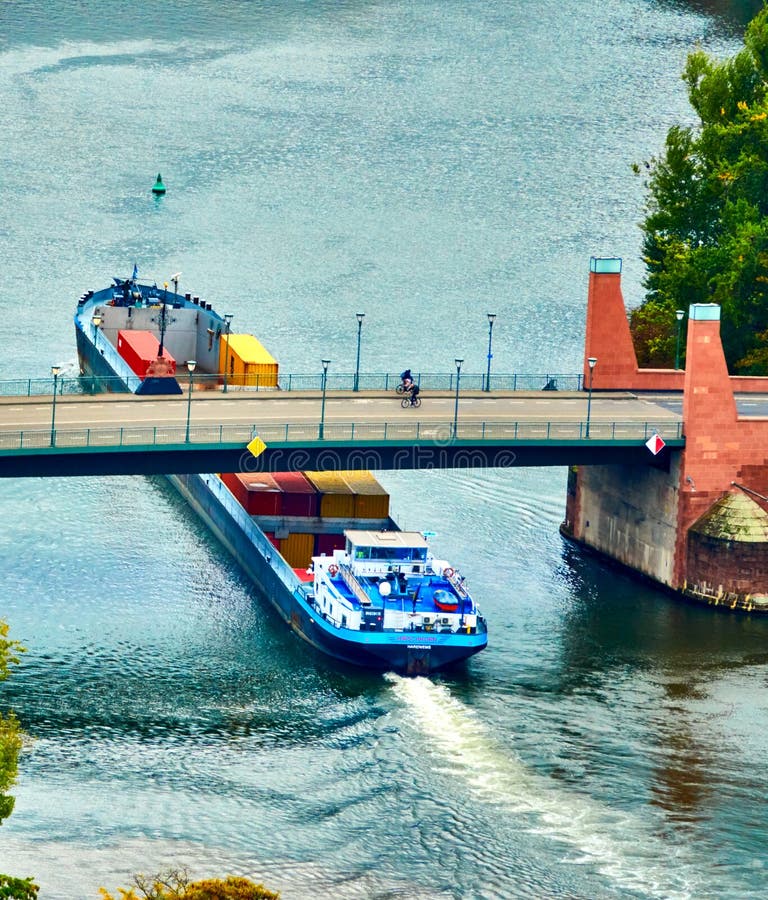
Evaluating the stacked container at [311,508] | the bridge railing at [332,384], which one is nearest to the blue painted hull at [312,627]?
the stacked container at [311,508]

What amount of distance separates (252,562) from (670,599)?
24897mm

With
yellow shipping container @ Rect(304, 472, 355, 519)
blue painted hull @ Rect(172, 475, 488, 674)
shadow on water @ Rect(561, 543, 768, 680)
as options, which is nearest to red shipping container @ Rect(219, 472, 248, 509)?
blue painted hull @ Rect(172, 475, 488, 674)

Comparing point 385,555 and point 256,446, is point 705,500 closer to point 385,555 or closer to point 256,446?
point 385,555

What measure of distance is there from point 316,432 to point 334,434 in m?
1.04

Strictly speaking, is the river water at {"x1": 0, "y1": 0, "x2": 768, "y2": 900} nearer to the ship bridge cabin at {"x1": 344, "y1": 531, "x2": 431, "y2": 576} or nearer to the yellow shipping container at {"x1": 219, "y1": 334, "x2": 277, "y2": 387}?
the ship bridge cabin at {"x1": 344, "y1": 531, "x2": 431, "y2": 576}

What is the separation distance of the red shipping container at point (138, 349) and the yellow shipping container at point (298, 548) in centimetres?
2612

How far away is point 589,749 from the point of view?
11069 centimetres

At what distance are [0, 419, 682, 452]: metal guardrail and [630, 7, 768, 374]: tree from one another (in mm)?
22925

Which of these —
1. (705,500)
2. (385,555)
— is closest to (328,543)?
(385,555)

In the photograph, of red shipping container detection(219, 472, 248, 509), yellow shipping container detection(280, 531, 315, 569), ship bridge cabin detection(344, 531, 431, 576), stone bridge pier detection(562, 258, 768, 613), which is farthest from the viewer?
red shipping container detection(219, 472, 248, 509)

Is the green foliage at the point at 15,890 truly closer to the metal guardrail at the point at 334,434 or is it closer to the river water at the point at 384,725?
the river water at the point at 384,725

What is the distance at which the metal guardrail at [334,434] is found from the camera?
125 metres

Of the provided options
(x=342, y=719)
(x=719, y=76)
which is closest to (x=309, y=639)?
(x=342, y=719)

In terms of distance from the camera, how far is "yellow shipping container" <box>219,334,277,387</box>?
153m
